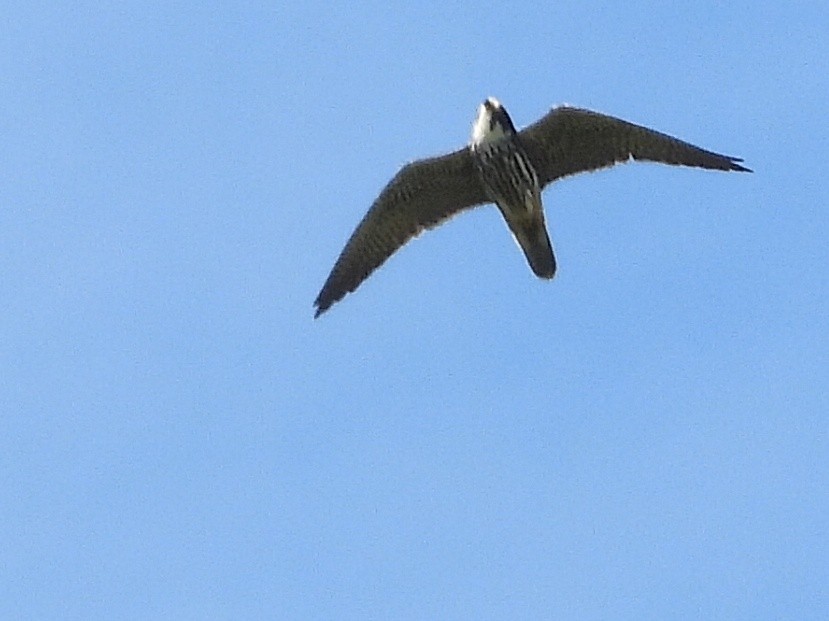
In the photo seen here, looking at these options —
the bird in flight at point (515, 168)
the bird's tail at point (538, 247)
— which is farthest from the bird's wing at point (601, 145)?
the bird's tail at point (538, 247)

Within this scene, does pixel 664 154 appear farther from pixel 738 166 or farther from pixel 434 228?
pixel 434 228

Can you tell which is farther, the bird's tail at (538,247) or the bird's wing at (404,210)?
the bird's wing at (404,210)

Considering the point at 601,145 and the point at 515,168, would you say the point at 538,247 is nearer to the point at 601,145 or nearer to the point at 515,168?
the point at 515,168

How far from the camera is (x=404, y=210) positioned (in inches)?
885

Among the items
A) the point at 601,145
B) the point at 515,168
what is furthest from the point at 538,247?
the point at 601,145

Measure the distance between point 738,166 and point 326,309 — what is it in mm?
4352

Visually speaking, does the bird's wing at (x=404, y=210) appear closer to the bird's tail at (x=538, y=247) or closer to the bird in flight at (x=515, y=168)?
the bird in flight at (x=515, y=168)

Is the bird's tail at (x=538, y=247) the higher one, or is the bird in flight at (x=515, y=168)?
the bird in flight at (x=515, y=168)

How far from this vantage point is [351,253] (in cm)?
2267

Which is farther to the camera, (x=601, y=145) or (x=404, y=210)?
(x=404, y=210)

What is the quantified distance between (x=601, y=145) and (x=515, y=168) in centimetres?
89

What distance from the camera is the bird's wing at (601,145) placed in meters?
21.9

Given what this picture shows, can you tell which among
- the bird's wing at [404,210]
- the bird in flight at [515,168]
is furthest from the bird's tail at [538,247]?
the bird's wing at [404,210]

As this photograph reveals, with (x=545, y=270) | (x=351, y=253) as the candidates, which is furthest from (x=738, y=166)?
(x=351, y=253)
